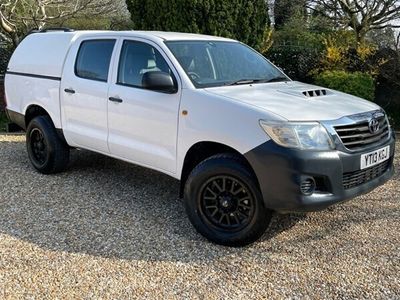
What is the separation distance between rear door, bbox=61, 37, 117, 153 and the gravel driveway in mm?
643

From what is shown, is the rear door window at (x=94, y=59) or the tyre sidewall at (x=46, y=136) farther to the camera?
the tyre sidewall at (x=46, y=136)

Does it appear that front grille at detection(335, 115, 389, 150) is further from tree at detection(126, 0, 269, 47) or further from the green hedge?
tree at detection(126, 0, 269, 47)

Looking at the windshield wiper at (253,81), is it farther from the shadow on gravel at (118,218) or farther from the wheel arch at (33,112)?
the wheel arch at (33,112)

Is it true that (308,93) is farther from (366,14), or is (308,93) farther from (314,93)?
(366,14)

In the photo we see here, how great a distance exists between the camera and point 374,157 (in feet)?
12.3

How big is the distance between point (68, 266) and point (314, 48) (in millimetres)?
7806

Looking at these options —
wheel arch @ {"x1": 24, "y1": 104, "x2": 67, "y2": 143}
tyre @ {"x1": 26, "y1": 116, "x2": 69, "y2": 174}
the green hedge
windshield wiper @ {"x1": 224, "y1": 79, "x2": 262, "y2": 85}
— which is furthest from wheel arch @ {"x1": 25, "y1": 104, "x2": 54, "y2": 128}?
the green hedge

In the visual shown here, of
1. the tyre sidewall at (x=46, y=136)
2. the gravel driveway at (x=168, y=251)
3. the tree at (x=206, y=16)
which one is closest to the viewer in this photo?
the gravel driveway at (x=168, y=251)

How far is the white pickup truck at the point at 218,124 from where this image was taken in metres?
3.42

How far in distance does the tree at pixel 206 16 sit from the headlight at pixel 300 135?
5.73m

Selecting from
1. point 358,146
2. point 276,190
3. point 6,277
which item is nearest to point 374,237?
point 358,146

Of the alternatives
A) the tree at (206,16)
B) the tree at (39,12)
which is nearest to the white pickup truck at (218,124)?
the tree at (206,16)

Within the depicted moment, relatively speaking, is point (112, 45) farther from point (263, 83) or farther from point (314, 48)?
point (314, 48)

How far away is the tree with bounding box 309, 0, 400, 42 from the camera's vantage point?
1027cm
